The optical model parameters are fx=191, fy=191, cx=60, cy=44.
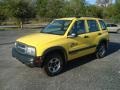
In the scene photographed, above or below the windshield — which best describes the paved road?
below

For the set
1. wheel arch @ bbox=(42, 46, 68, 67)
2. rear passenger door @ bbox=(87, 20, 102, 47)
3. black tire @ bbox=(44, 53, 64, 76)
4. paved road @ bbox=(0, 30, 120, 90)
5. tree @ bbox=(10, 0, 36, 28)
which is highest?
tree @ bbox=(10, 0, 36, 28)

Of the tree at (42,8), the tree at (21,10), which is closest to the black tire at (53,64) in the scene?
the tree at (21,10)

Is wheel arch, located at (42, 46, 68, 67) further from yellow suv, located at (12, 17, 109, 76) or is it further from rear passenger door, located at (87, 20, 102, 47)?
rear passenger door, located at (87, 20, 102, 47)

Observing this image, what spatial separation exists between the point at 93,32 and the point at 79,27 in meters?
1.01

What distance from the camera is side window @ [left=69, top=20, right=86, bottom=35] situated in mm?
7088

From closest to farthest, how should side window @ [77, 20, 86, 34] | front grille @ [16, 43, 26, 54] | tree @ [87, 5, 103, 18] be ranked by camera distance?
front grille @ [16, 43, 26, 54], side window @ [77, 20, 86, 34], tree @ [87, 5, 103, 18]

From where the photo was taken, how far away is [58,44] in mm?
6309

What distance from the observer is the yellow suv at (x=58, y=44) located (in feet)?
19.6

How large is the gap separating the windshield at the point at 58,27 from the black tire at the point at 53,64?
946 millimetres

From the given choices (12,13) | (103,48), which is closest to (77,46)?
(103,48)

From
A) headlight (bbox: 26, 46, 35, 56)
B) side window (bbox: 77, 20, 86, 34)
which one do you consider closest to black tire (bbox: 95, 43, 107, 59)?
side window (bbox: 77, 20, 86, 34)

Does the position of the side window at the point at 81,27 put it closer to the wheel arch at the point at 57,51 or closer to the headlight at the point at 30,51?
the wheel arch at the point at 57,51

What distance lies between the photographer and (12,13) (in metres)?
30.8

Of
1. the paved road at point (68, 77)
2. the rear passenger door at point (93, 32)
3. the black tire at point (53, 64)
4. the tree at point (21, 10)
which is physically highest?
the tree at point (21, 10)
